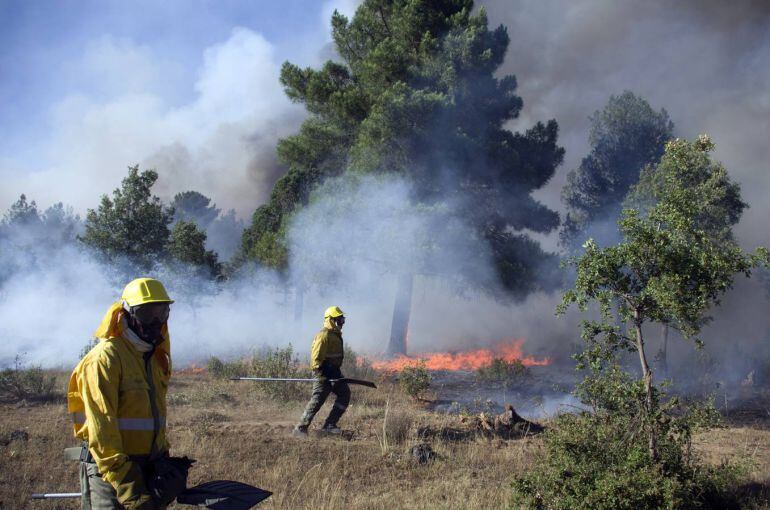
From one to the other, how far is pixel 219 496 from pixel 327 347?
204 inches

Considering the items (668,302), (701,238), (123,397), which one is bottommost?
(123,397)

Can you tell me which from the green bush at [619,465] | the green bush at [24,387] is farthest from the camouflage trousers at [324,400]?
the green bush at [24,387]

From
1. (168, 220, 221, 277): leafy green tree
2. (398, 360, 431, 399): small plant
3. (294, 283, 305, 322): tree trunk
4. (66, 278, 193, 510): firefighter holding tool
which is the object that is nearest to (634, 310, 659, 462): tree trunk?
(66, 278, 193, 510): firefighter holding tool

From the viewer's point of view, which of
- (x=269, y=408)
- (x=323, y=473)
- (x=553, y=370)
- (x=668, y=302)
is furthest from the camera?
(x=553, y=370)

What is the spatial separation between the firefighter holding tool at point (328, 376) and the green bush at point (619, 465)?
3.66 meters

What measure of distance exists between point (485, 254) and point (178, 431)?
12793mm

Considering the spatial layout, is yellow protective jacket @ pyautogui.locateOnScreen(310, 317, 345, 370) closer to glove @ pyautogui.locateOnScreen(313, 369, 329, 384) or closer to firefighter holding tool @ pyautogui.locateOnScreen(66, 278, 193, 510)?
glove @ pyautogui.locateOnScreen(313, 369, 329, 384)

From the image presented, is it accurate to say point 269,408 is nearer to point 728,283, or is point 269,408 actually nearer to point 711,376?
point 728,283

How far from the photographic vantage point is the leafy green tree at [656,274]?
16.8 feet

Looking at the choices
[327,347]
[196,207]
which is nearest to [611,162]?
[327,347]

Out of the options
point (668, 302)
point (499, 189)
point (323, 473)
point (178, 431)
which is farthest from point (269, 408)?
point (499, 189)

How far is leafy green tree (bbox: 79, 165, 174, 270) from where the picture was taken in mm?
17438

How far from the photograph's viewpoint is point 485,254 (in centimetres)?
1933

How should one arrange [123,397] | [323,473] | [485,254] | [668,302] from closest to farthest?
[123,397]
[668,302]
[323,473]
[485,254]
